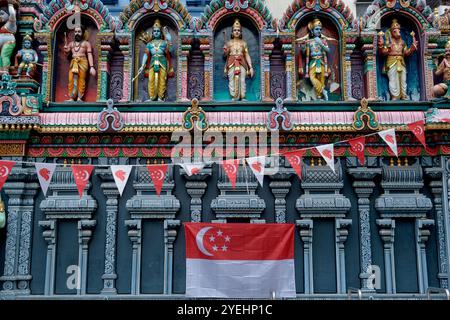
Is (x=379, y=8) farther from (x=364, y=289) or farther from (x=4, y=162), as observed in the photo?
(x=4, y=162)

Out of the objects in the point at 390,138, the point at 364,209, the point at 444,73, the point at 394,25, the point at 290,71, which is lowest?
the point at 364,209

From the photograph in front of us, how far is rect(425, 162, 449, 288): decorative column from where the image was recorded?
493 inches

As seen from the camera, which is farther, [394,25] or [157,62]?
[394,25]

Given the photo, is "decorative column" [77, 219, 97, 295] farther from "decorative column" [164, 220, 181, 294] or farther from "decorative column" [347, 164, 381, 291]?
"decorative column" [347, 164, 381, 291]

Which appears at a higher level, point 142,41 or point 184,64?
point 142,41

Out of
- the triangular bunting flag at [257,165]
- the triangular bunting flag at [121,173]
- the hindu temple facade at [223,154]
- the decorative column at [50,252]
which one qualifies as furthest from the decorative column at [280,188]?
the decorative column at [50,252]

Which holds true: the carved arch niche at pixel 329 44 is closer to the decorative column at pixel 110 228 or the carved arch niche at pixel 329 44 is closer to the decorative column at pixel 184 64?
the decorative column at pixel 184 64

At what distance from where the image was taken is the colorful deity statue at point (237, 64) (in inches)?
541

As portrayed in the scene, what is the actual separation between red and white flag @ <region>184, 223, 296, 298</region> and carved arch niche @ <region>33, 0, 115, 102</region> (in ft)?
15.1

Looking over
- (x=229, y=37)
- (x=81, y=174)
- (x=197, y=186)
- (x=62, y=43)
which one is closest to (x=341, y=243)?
(x=197, y=186)

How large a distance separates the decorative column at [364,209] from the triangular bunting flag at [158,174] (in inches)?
176

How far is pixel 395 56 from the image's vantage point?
45.5 feet

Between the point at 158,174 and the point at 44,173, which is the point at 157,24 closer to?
the point at 158,174

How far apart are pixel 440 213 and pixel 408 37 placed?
15.6ft
